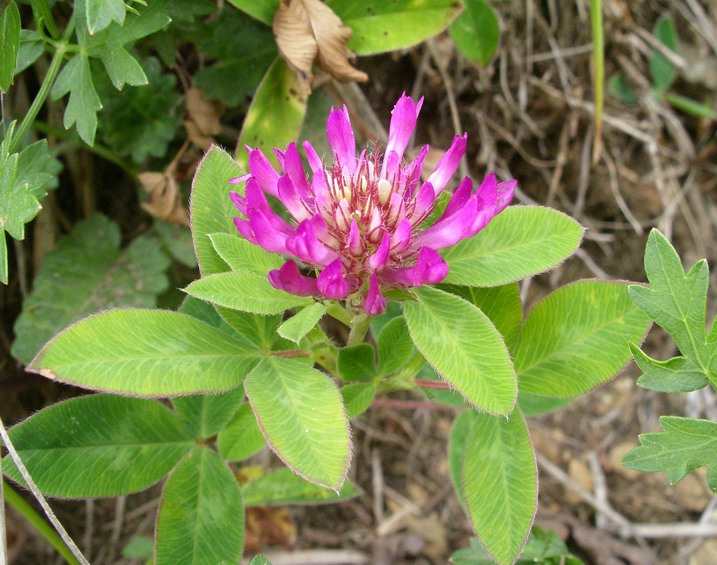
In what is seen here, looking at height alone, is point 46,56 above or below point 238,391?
above

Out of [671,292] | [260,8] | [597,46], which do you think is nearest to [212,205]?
[260,8]

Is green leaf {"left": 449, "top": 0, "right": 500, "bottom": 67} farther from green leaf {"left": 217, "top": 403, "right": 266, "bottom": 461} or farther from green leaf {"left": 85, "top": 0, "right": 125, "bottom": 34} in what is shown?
green leaf {"left": 217, "top": 403, "right": 266, "bottom": 461}

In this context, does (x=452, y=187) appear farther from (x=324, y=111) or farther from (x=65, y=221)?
(x=65, y=221)

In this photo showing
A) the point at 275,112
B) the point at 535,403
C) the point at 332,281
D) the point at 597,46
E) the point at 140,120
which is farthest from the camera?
the point at 597,46

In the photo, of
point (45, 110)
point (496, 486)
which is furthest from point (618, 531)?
point (45, 110)

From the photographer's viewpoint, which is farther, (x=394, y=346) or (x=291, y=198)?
(x=394, y=346)

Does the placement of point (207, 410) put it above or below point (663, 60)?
below

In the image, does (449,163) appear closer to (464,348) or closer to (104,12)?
(464,348)

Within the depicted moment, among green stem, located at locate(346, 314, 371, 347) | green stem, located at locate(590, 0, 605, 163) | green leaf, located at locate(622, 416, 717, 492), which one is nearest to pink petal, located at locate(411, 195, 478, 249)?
green stem, located at locate(346, 314, 371, 347)
